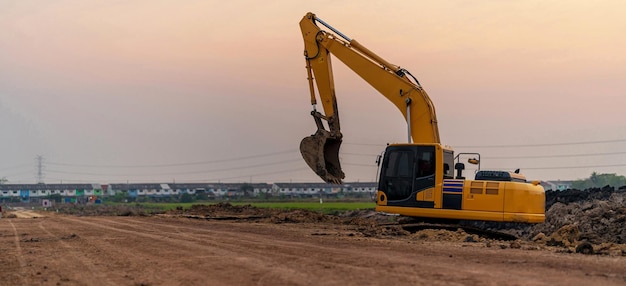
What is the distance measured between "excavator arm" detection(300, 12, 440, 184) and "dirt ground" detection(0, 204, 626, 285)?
361 cm

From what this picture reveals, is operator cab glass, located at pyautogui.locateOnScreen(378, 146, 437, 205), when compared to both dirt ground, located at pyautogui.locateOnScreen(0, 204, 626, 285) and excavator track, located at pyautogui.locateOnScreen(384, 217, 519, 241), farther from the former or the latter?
dirt ground, located at pyautogui.locateOnScreen(0, 204, 626, 285)

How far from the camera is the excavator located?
70.8ft

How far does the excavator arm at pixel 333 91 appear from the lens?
1000 inches

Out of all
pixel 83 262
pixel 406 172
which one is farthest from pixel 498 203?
pixel 83 262

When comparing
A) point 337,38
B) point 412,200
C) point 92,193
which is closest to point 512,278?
point 412,200

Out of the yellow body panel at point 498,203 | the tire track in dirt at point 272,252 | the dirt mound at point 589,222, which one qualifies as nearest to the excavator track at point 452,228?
the yellow body panel at point 498,203

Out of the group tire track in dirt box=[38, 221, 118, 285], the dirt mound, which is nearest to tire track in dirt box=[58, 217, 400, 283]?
tire track in dirt box=[38, 221, 118, 285]

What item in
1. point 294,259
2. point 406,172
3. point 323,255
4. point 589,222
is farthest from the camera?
point 589,222

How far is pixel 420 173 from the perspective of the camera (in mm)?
22562

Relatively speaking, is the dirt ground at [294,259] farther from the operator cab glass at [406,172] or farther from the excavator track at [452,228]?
the operator cab glass at [406,172]

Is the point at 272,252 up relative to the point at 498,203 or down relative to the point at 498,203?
down

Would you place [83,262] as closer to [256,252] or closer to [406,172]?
[256,252]

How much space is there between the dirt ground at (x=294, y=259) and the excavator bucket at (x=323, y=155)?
334 centimetres

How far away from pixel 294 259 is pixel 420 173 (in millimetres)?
8715
